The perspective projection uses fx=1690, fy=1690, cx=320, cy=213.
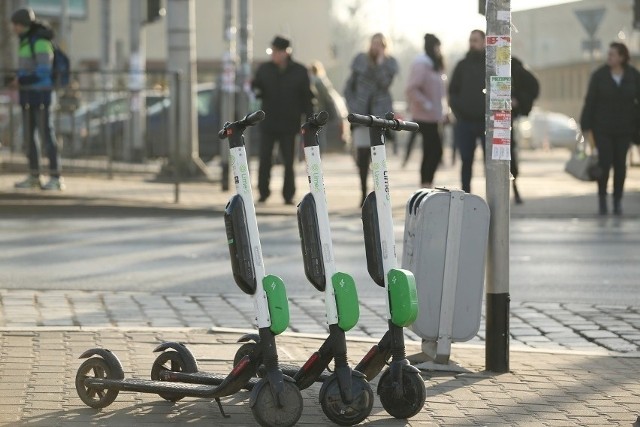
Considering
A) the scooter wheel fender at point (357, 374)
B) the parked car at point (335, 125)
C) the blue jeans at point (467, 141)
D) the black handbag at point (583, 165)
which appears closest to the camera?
the scooter wheel fender at point (357, 374)

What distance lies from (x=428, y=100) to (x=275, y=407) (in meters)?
13.1

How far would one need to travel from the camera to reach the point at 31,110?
60.8 ft

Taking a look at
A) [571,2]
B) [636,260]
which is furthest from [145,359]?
[571,2]

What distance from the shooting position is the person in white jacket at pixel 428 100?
19562 mm

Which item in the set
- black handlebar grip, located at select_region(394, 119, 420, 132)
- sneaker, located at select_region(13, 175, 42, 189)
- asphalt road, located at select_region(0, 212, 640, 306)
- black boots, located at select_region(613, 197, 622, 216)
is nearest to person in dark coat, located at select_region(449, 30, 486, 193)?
asphalt road, located at select_region(0, 212, 640, 306)

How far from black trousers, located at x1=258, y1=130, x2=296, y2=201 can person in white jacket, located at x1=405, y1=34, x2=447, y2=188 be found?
1508mm

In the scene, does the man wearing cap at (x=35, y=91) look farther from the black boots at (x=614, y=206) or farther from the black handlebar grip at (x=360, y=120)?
the black handlebar grip at (x=360, y=120)

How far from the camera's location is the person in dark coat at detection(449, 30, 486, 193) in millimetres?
17812

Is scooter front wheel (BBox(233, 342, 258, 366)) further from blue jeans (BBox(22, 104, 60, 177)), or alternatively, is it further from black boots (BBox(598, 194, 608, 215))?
black boots (BBox(598, 194, 608, 215))

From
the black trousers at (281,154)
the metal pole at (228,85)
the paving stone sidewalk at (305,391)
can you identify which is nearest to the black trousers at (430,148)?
the black trousers at (281,154)

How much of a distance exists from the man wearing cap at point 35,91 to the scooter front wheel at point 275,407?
12195mm

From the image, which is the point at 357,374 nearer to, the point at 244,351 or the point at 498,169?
the point at 244,351

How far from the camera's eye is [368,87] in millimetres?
18625

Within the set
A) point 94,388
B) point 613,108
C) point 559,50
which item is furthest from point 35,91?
point 559,50
